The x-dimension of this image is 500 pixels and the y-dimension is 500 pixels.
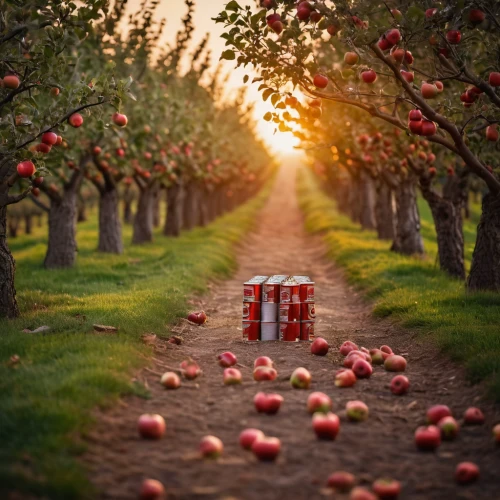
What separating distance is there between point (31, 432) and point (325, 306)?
9188 mm

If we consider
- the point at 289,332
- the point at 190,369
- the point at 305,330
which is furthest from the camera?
the point at 305,330

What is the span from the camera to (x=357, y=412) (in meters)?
6.53

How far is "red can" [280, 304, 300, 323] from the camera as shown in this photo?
33.1ft

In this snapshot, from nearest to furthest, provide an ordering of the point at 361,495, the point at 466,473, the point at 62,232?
the point at 361,495
the point at 466,473
the point at 62,232

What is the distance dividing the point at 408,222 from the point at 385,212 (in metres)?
5.61

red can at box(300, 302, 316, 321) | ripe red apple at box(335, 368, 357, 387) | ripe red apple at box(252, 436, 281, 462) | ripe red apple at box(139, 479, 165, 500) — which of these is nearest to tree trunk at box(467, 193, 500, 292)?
red can at box(300, 302, 316, 321)

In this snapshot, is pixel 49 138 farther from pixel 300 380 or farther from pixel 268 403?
pixel 268 403

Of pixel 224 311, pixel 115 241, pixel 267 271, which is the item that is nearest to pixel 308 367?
pixel 224 311

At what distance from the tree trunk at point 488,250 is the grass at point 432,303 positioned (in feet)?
1.61

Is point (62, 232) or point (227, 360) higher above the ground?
point (62, 232)

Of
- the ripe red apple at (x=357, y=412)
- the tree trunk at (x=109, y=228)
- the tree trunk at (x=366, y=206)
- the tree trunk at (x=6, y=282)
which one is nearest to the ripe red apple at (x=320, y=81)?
the ripe red apple at (x=357, y=412)

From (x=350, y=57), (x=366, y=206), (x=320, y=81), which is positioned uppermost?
(x=350, y=57)

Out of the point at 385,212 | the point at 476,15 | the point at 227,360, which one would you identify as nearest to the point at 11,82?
the point at 227,360

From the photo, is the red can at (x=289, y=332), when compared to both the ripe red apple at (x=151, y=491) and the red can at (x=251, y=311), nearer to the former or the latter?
the red can at (x=251, y=311)
